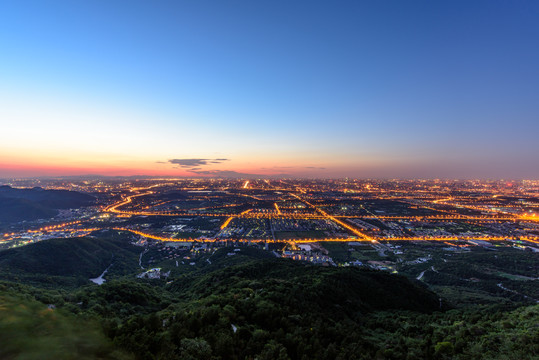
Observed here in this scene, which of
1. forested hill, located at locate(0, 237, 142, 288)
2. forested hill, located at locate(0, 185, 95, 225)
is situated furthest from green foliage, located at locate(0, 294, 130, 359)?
forested hill, located at locate(0, 185, 95, 225)

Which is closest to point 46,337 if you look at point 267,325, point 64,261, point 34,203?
point 267,325

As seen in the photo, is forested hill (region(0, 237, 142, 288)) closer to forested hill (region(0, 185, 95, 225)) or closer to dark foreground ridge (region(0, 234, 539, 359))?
dark foreground ridge (region(0, 234, 539, 359))

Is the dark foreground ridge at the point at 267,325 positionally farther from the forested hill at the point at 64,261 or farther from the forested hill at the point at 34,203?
the forested hill at the point at 34,203

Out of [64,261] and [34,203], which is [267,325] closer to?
[64,261]

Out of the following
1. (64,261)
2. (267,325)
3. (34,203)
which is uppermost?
(267,325)

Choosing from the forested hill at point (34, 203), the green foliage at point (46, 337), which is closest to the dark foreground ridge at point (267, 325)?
the green foliage at point (46, 337)

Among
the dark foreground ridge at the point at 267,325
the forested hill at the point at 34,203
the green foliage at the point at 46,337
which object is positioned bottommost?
the forested hill at the point at 34,203

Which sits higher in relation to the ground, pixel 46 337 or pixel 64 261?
pixel 46 337

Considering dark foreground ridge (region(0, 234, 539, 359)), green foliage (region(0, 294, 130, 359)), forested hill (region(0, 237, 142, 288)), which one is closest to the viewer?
green foliage (region(0, 294, 130, 359))
